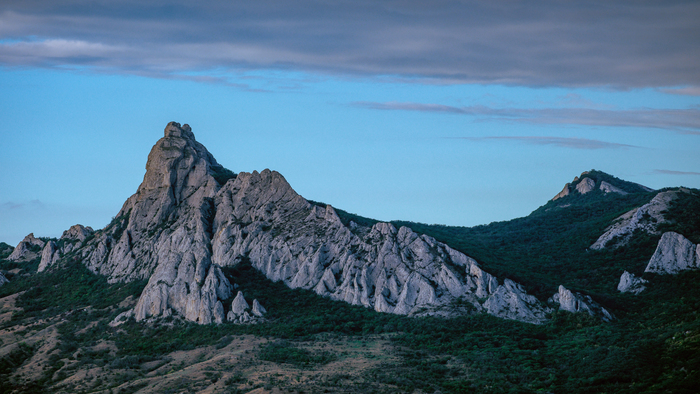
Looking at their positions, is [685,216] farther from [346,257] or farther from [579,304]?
[346,257]

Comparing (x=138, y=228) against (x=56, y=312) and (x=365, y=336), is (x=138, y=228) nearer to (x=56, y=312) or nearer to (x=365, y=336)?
(x=56, y=312)

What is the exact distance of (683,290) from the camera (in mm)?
130250

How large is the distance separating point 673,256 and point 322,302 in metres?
73.1

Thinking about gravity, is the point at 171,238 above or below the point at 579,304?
above

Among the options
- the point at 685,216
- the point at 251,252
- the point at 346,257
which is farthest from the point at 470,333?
the point at 685,216

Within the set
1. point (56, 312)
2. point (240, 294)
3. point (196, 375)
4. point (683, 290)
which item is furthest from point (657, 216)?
point (56, 312)

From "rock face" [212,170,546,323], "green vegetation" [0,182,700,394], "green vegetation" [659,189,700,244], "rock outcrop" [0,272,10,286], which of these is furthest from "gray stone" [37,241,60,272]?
"green vegetation" [659,189,700,244]

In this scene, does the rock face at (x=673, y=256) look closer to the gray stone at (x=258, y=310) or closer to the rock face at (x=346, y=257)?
the rock face at (x=346, y=257)

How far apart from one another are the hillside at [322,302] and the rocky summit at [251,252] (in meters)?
0.42

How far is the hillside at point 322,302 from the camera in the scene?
106625 millimetres

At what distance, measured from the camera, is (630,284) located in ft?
457

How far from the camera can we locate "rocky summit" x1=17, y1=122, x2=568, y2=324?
137m

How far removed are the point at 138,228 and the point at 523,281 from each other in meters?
99.9

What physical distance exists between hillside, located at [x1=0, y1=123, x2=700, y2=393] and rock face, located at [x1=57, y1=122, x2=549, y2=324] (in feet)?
1.39
